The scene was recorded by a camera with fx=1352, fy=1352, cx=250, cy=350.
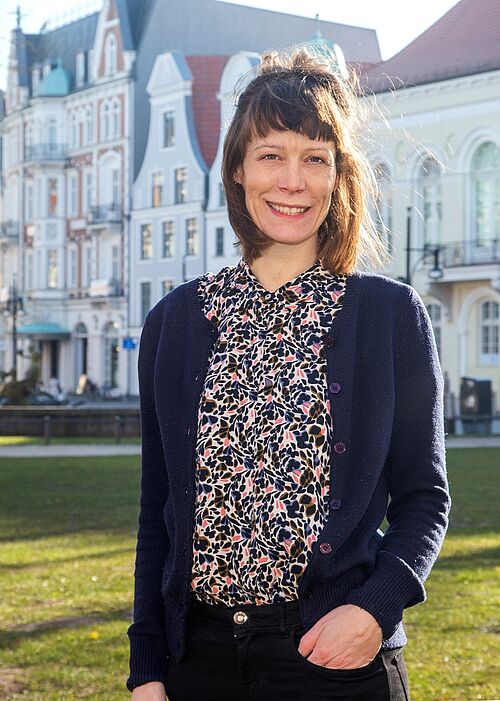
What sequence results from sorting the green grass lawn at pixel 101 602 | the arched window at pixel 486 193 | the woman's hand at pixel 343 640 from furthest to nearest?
the arched window at pixel 486 193 < the green grass lawn at pixel 101 602 < the woman's hand at pixel 343 640

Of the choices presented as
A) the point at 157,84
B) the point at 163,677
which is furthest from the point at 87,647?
the point at 157,84

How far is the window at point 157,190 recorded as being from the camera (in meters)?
58.2

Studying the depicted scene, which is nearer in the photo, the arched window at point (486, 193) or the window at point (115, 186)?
the arched window at point (486, 193)

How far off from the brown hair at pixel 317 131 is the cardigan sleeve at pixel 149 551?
406 millimetres

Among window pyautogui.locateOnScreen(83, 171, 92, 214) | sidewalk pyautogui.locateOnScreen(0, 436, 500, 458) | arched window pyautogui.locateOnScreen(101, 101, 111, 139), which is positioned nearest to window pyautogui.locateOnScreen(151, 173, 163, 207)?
arched window pyautogui.locateOnScreen(101, 101, 111, 139)

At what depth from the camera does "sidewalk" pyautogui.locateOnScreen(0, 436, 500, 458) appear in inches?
953

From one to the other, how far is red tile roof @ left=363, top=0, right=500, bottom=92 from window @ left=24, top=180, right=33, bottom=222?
90.6 ft

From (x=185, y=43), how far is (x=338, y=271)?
5923 centimetres

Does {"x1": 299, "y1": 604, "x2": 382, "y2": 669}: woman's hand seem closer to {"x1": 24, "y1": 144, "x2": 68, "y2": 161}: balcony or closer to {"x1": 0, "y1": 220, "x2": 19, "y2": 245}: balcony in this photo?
{"x1": 24, "y1": 144, "x2": 68, "y2": 161}: balcony

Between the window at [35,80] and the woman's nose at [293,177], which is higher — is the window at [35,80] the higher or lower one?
the higher one

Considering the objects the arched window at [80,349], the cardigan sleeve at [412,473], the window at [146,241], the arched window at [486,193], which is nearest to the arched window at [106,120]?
the window at [146,241]

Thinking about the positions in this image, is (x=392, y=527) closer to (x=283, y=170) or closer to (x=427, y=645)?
(x=283, y=170)

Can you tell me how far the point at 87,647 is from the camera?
7402mm

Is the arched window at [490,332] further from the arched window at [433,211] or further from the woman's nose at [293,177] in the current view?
the woman's nose at [293,177]
